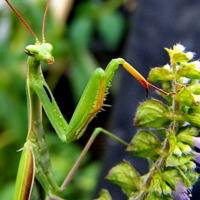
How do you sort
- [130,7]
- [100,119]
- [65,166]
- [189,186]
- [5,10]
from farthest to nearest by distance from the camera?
[100,119]
[130,7]
[5,10]
[65,166]
[189,186]

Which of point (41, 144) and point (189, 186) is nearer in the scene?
point (189, 186)

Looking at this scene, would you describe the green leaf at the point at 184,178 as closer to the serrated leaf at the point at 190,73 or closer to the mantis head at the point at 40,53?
the serrated leaf at the point at 190,73

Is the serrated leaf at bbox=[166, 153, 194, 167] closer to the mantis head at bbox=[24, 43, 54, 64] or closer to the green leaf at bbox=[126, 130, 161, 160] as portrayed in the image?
the green leaf at bbox=[126, 130, 161, 160]

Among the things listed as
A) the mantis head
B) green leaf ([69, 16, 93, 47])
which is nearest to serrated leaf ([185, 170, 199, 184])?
the mantis head

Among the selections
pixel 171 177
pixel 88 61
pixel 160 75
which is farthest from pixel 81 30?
pixel 171 177

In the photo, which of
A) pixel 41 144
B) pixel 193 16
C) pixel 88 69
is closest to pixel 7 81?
pixel 88 69

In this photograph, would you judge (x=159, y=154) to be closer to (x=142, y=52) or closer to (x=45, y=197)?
(x=45, y=197)
